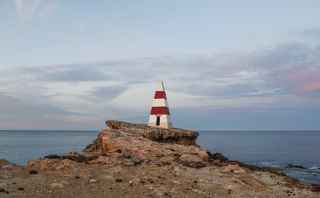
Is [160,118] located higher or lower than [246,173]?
higher

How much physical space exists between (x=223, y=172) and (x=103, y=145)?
1052 centimetres

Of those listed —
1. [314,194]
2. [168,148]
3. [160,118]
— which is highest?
[160,118]

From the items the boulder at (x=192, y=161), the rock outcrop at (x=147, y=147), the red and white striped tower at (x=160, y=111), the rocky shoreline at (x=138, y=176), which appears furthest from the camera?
the red and white striped tower at (x=160, y=111)

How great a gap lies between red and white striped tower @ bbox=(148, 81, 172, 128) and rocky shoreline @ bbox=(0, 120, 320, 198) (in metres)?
6.86

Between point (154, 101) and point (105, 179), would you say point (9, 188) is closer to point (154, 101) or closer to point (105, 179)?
point (105, 179)

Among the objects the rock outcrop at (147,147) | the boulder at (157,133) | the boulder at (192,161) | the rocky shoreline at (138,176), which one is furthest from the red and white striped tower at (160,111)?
the boulder at (192,161)

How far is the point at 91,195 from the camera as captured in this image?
17.8 m

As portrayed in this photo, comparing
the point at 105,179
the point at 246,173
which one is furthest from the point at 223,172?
the point at 105,179

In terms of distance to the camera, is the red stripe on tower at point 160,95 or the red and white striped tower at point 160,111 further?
the red stripe on tower at point 160,95

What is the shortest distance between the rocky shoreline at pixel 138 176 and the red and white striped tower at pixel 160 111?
6.86 meters

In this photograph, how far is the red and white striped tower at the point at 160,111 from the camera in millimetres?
37812

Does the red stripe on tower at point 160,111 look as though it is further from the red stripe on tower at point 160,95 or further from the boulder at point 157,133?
the boulder at point 157,133

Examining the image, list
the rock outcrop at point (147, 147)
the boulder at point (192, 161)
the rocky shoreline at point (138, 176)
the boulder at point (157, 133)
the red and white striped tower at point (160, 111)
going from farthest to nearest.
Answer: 1. the red and white striped tower at point (160, 111)
2. the boulder at point (157, 133)
3. the rock outcrop at point (147, 147)
4. the boulder at point (192, 161)
5. the rocky shoreline at point (138, 176)

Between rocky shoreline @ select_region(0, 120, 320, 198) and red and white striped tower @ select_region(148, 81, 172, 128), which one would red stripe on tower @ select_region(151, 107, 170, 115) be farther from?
rocky shoreline @ select_region(0, 120, 320, 198)
